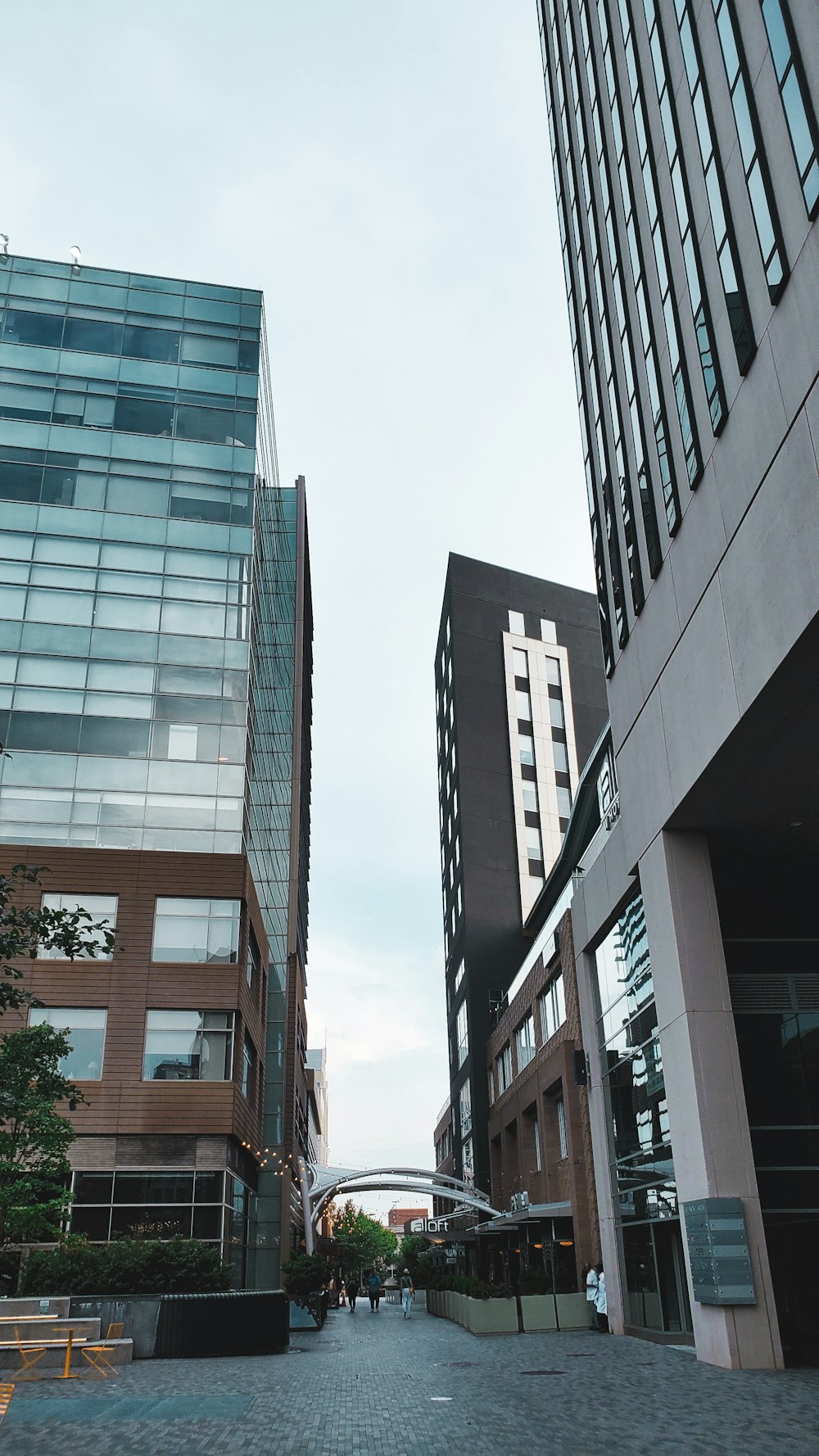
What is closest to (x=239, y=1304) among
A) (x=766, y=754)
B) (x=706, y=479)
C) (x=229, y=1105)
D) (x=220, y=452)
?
(x=229, y=1105)

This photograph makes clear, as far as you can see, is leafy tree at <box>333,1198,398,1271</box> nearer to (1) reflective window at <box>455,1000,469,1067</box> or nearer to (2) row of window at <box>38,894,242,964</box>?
(1) reflective window at <box>455,1000,469,1067</box>

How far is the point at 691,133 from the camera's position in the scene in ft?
62.2

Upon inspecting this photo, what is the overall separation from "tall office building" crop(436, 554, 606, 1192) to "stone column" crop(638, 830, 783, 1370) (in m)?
44.6

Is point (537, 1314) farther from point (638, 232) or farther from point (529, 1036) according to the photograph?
point (638, 232)

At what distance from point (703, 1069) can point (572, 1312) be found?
44.5 ft

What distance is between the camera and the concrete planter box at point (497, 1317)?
2830 cm

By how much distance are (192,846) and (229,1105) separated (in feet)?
32.0

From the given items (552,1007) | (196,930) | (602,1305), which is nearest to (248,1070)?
(196,930)

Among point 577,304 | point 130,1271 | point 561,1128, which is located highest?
point 577,304

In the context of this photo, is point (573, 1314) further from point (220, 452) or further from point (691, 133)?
point (220, 452)

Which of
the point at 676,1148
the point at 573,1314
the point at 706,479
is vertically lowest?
the point at 573,1314

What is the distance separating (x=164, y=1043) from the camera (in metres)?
33.6

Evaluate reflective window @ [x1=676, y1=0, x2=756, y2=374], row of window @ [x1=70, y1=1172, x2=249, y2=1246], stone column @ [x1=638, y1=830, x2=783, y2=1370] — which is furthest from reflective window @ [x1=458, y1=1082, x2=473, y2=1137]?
reflective window @ [x1=676, y1=0, x2=756, y2=374]

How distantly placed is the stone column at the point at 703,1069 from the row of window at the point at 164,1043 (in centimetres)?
1732
